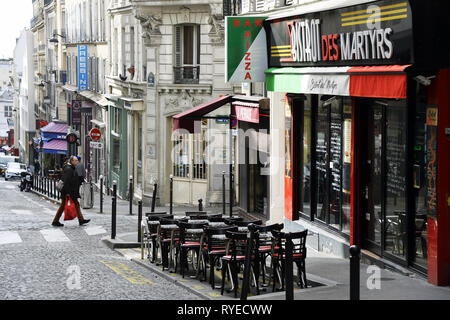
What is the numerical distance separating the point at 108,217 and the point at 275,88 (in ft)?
30.5

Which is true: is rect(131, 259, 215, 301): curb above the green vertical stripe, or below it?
below

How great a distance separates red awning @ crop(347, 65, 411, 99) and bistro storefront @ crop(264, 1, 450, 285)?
2cm

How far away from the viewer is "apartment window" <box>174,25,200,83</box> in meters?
31.3

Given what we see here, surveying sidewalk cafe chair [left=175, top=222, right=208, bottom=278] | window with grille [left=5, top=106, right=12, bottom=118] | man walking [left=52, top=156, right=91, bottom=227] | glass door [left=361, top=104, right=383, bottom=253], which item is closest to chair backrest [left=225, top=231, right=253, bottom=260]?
sidewalk cafe chair [left=175, top=222, right=208, bottom=278]

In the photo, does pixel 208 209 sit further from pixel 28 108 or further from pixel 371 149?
pixel 28 108

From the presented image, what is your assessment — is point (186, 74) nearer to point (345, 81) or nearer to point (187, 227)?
point (187, 227)

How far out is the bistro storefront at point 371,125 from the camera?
1216 centimetres

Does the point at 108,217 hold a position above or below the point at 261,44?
below

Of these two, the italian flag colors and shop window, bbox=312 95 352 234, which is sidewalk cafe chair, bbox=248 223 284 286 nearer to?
the italian flag colors

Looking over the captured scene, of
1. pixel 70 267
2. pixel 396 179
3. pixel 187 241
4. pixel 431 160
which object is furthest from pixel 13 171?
pixel 431 160

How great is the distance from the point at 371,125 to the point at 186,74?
17.0 m

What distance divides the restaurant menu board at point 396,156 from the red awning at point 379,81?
2.37 feet
